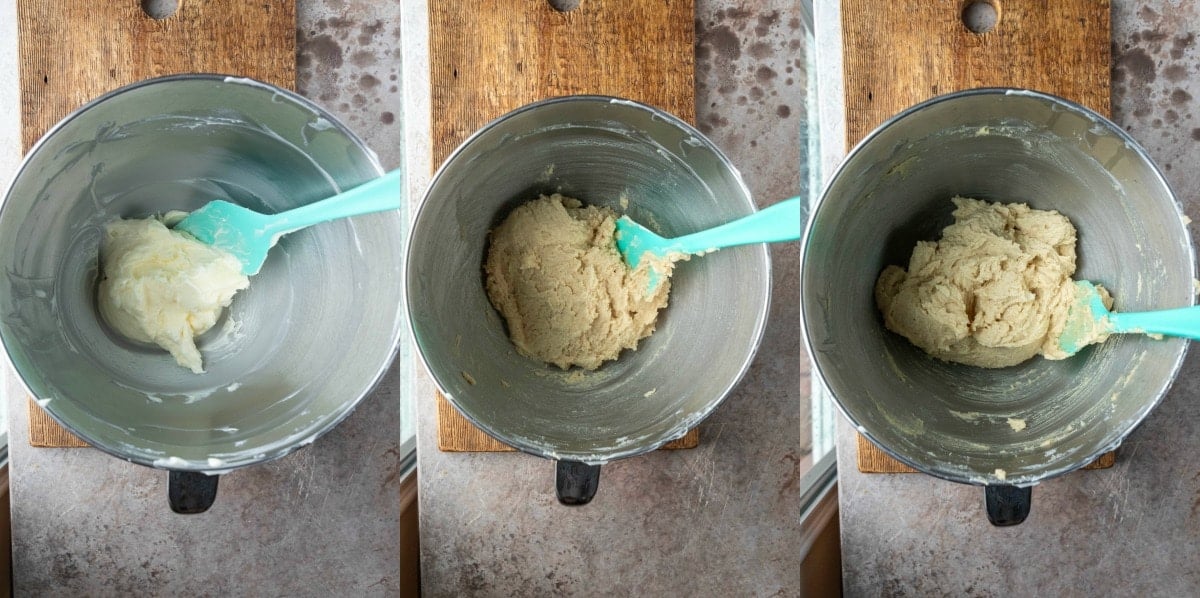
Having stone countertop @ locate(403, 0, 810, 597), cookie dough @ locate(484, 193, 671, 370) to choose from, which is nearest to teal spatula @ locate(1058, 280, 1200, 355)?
stone countertop @ locate(403, 0, 810, 597)

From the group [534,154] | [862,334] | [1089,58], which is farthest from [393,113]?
[1089,58]

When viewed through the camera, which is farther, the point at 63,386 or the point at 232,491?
the point at 232,491

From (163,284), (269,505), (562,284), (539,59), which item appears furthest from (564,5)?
(269,505)

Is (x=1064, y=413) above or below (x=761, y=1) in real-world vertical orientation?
below

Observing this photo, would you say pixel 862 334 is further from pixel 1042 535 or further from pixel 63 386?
pixel 63 386

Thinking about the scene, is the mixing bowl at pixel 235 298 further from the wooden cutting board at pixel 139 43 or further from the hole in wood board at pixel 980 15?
the hole in wood board at pixel 980 15

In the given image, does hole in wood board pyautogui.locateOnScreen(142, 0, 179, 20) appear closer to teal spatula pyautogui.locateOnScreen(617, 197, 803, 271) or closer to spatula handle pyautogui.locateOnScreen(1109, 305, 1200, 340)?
teal spatula pyautogui.locateOnScreen(617, 197, 803, 271)

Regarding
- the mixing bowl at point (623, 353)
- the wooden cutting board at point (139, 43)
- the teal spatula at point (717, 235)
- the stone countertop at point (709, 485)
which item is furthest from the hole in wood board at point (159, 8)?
the teal spatula at point (717, 235)

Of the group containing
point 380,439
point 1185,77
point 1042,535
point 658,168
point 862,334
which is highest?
point 1185,77
